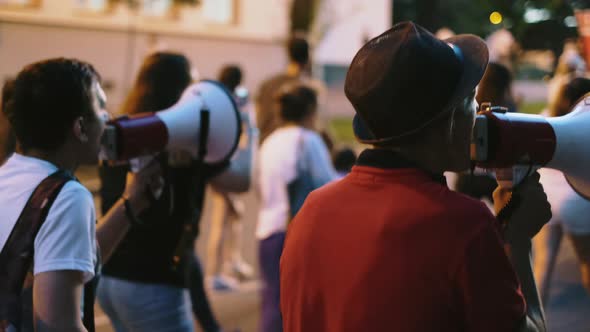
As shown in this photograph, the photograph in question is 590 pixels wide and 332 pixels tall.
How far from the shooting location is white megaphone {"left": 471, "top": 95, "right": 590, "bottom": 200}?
1.76 metres

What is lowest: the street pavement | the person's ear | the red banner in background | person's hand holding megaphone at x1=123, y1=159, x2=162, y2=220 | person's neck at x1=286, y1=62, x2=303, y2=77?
the street pavement

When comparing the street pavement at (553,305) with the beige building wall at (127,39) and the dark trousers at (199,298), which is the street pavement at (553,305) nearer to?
the dark trousers at (199,298)

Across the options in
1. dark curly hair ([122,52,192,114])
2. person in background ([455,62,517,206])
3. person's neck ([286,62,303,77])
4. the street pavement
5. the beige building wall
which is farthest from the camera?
the beige building wall

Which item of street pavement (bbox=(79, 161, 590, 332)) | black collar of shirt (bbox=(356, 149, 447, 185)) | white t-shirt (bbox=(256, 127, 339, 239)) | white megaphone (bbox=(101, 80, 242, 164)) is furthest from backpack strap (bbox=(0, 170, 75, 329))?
street pavement (bbox=(79, 161, 590, 332))

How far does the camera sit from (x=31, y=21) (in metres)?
18.6

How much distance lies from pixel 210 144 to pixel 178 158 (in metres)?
0.17

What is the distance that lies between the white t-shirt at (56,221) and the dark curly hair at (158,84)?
3.64ft

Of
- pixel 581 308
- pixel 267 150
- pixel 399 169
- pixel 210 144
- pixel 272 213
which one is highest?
pixel 399 169

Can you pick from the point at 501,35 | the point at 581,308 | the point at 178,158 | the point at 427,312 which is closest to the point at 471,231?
the point at 427,312

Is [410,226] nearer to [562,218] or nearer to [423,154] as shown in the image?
[423,154]

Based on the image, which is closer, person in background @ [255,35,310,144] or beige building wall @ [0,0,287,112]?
person in background @ [255,35,310,144]

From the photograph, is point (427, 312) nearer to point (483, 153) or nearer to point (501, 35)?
point (483, 153)

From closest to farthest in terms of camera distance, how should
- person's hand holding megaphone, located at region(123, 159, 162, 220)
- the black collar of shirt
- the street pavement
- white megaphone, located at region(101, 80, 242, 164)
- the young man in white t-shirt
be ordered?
the black collar of shirt → the young man in white t-shirt → white megaphone, located at region(101, 80, 242, 164) → person's hand holding megaphone, located at region(123, 159, 162, 220) → the street pavement

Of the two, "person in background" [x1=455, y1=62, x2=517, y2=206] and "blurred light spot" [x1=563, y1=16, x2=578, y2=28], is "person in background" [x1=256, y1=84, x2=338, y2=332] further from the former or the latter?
"blurred light spot" [x1=563, y1=16, x2=578, y2=28]
